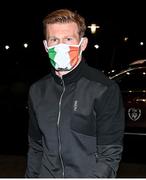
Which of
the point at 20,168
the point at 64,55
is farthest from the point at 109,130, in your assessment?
the point at 20,168

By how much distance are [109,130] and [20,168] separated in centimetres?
532

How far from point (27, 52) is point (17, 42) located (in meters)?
4.37

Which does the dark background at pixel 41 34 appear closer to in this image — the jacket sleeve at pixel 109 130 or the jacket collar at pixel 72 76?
the jacket collar at pixel 72 76

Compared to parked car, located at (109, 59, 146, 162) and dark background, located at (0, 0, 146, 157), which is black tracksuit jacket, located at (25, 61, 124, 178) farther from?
dark background, located at (0, 0, 146, 157)

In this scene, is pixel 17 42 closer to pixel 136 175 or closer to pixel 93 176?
pixel 136 175

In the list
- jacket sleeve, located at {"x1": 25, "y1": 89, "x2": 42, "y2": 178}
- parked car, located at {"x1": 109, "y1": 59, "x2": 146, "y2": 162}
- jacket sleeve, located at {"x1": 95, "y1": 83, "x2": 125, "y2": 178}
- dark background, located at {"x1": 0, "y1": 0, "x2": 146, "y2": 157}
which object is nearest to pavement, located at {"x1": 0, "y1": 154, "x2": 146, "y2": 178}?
parked car, located at {"x1": 109, "y1": 59, "x2": 146, "y2": 162}

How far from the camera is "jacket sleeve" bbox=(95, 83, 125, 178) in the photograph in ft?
9.03

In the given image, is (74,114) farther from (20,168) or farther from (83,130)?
(20,168)

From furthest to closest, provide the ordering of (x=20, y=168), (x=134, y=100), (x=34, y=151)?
(x=134, y=100), (x=20, y=168), (x=34, y=151)

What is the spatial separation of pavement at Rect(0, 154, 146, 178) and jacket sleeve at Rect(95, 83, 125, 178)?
4.78m

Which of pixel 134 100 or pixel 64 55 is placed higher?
pixel 64 55

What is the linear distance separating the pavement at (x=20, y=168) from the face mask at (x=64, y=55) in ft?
15.3

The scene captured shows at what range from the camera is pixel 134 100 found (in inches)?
360

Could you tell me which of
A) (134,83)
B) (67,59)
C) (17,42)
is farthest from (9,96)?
(17,42)
